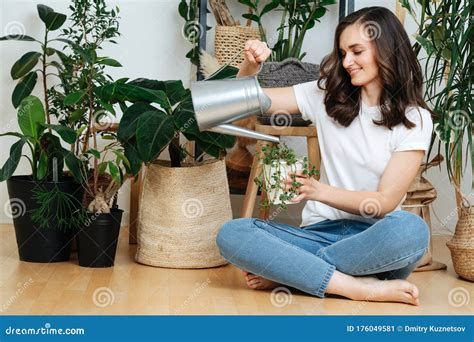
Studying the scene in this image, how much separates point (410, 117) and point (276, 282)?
2.05 ft

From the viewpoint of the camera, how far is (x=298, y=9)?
135 inches

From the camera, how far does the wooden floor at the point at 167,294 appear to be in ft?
7.34

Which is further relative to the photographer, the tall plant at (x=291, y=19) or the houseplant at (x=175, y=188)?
the tall plant at (x=291, y=19)

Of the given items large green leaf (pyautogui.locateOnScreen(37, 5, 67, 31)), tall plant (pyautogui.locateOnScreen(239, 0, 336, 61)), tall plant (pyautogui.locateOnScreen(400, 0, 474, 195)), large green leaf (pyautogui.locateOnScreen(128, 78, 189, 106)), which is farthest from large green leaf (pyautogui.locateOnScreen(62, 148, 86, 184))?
tall plant (pyautogui.locateOnScreen(400, 0, 474, 195))

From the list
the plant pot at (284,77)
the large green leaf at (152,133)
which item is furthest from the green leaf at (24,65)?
the plant pot at (284,77)

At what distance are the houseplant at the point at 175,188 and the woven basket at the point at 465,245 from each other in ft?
2.52

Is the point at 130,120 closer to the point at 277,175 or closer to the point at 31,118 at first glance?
the point at 31,118

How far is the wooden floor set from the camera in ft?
7.34

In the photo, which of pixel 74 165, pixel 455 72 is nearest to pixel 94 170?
pixel 74 165

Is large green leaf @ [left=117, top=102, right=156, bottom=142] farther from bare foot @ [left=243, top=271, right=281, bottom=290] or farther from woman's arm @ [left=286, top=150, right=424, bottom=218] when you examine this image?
woman's arm @ [left=286, top=150, right=424, bottom=218]

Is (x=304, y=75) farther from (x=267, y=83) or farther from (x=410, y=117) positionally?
(x=410, y=117)

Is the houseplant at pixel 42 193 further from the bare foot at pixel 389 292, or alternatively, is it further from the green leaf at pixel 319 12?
the green leaf at pixel 319 12

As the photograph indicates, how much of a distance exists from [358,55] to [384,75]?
10cm
